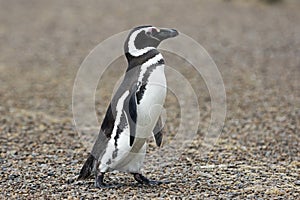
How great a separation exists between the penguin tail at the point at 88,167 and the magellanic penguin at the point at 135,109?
48 millimetres

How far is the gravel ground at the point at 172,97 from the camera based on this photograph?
506 centimetres

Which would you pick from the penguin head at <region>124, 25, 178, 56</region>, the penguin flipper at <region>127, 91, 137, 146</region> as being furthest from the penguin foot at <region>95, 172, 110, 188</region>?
the penguin head at <region>124, 25, 178, 56</region>

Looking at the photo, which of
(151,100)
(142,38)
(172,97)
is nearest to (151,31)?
(142,38)

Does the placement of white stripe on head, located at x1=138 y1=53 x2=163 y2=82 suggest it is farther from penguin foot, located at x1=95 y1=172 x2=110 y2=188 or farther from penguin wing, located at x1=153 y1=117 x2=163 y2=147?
penguin foot, located at x1=95 y1=172 x2=110 y2=188

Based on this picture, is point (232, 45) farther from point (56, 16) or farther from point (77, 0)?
point (77, 0)

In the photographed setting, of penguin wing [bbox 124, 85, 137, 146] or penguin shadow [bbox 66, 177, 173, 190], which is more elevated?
penguin wing [bbox 124, 85, 137, 146]

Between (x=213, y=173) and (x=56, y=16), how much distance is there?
991 cm

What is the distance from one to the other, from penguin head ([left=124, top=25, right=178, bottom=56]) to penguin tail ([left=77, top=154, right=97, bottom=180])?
35.1 inches

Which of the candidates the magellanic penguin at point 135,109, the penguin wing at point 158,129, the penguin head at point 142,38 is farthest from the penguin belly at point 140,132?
the penguin head at point 142,38

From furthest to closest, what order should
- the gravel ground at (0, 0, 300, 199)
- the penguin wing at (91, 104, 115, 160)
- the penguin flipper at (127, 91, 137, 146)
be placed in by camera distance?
the gravel ground at (0, 0, 300, 199)
the penguin wing at (91, 104, 115, 160)
the penguin flipper at (127, 91, 137, 146)

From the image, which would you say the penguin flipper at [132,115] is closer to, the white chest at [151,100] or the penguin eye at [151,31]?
the white chest at [151,100]

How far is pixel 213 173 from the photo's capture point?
5371 millimetres

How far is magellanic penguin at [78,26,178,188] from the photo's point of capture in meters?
4.50

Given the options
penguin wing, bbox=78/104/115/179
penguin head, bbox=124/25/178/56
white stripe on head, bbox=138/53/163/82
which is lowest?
penguin wing, bbox=78/104/115/179
